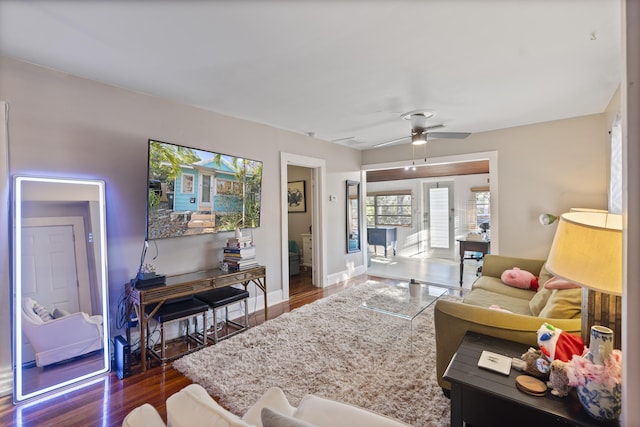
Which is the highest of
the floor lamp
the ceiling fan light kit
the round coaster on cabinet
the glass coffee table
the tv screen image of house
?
the ceiling fan light kit

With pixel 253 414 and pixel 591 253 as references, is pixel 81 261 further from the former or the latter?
pixel 591 253

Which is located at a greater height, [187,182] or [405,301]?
[187,182]

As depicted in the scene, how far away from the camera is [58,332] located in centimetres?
228

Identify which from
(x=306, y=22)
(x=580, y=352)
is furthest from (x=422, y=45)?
(x=580, y=352)

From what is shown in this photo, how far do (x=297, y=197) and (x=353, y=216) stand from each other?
1.68 meters

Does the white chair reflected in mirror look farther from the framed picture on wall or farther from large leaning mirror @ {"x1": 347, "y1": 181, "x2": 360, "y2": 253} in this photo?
the framed picture on wall

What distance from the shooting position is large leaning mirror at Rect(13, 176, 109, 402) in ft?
6.91

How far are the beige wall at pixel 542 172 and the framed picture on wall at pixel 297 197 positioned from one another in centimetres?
344

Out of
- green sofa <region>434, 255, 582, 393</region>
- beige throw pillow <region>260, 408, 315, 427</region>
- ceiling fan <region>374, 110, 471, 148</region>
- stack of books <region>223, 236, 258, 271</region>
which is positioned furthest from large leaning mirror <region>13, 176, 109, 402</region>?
ceiling fan <region>374, 110, 471, 148</region>

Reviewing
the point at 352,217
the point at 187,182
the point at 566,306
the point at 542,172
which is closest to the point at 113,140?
the point at 187,182

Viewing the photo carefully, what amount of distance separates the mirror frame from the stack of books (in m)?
2.51

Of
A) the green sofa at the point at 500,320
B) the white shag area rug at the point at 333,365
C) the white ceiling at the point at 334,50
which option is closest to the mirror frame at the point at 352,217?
the white shag area rug at the point at 333,365

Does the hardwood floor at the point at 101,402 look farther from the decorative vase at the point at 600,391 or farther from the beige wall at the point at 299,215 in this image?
the beige wall at the point at 299,215

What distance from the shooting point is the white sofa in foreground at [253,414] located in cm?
83
